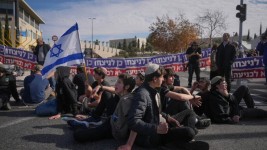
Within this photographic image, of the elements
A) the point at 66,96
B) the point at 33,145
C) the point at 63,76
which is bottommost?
the point at 33,145

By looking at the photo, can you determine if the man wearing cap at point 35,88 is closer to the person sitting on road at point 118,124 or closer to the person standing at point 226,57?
the person sitting on road at point 118,124

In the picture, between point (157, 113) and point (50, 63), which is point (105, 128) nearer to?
point (157, 113)

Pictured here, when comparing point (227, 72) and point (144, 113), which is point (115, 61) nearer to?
point (227, 72)

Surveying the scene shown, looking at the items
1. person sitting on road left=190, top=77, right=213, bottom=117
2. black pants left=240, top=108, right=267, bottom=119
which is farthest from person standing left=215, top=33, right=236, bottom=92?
person sitting on road left=190, top=77, right=213, bottom=117

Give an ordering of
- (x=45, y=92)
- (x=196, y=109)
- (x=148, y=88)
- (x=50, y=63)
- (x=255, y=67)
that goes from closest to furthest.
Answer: (x=148, y=88), (x=196, y=109), (x=50, y=63), (x=45, y=92), (x=255, y=67)

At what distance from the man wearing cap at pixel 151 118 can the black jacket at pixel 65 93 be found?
2962mm

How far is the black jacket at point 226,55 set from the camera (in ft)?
32.8

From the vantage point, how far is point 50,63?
708 centimetres

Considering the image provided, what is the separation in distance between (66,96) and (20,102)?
2563mm

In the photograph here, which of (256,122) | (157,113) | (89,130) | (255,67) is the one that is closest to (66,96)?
(89,130)

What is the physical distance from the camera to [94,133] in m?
4.88

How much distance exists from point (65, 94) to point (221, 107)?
333 cm

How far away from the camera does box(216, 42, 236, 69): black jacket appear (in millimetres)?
9984

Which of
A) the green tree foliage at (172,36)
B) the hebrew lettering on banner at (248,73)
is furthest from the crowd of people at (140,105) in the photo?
the green tree foliage at (172,36)
